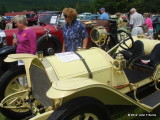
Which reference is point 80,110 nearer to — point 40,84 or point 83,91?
point 83,91

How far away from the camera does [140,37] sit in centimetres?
460

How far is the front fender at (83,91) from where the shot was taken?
1996 millimetres

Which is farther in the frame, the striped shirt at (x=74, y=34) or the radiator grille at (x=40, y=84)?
the striped shirt at (x=74, y=34)

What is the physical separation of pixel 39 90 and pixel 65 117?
89 centimetres

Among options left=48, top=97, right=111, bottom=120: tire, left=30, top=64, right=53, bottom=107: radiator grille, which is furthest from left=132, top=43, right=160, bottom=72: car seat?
left=30, top=64, right=53, bottom=107: radiator grille

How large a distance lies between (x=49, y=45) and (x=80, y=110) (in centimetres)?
460

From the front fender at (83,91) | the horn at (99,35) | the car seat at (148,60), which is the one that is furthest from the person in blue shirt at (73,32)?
the front fender at (83,91)

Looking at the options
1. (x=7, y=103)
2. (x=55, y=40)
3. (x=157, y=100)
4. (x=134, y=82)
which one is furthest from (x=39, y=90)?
(x=55, y=40)

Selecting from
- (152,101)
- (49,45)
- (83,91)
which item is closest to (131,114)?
(152,101)

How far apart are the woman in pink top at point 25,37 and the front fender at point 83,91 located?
4.87 feet

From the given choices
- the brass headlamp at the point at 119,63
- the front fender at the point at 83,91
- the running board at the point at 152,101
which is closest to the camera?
the front fender at the point at 83,91

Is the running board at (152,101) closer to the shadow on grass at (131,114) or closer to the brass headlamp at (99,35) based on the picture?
the shadow on grass at (131,114)

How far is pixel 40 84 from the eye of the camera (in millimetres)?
2736

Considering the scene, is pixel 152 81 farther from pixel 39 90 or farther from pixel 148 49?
pixel 39 90
